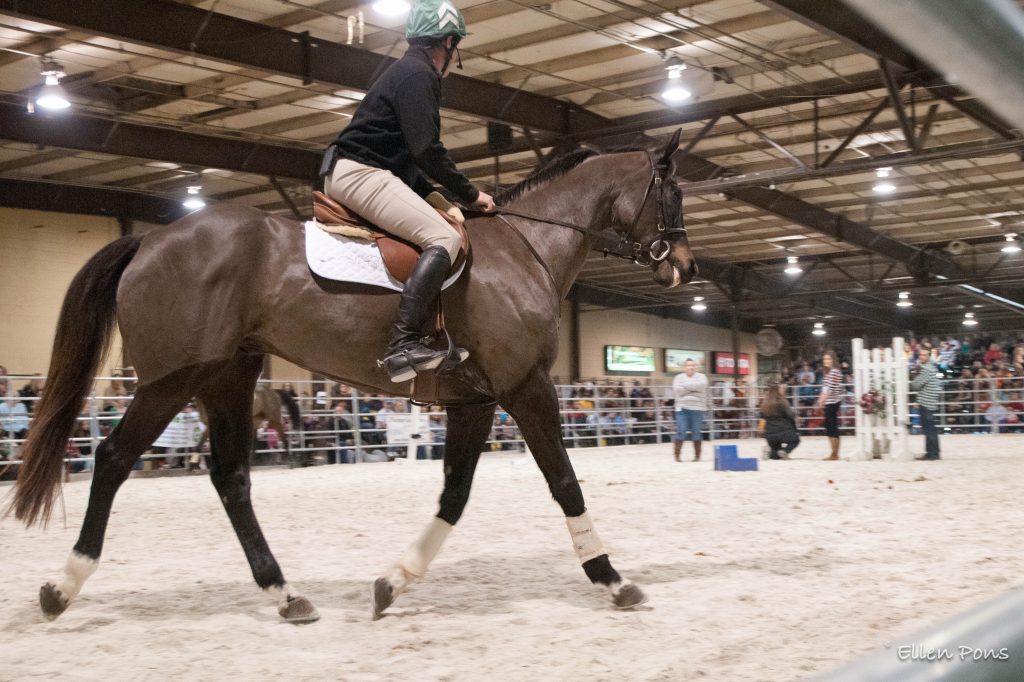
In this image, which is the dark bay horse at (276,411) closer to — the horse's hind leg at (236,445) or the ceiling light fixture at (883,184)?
the horse's hind leg at (236,445)

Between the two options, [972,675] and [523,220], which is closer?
[972,675]

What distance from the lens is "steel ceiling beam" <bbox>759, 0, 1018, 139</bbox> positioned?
411 inches

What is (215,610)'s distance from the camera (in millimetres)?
4160

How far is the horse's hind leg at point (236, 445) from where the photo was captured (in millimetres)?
4273

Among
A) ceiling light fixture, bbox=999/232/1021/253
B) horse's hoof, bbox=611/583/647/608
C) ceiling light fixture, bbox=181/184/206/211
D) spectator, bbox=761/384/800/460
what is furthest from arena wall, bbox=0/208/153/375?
ceiling light fixture, bbox=999/232/1021/253

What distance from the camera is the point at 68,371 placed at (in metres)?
4.20

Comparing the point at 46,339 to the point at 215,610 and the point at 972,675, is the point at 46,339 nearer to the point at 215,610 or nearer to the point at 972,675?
the point at 215,610

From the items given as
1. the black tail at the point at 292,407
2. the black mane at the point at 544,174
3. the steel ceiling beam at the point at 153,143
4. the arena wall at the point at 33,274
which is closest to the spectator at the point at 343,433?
the black tail at the point at 292,407

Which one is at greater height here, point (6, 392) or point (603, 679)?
A: point (6, 392)

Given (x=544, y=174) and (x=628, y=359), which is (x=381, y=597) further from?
(x=628, y=359)

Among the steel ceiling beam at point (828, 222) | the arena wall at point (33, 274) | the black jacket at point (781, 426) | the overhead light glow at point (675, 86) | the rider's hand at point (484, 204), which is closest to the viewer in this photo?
the rider's hand at point (484, 204)

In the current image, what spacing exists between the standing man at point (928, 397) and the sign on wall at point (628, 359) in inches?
769

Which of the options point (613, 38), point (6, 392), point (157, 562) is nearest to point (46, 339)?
point (6, 392)

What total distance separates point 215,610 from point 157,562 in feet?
5.06
